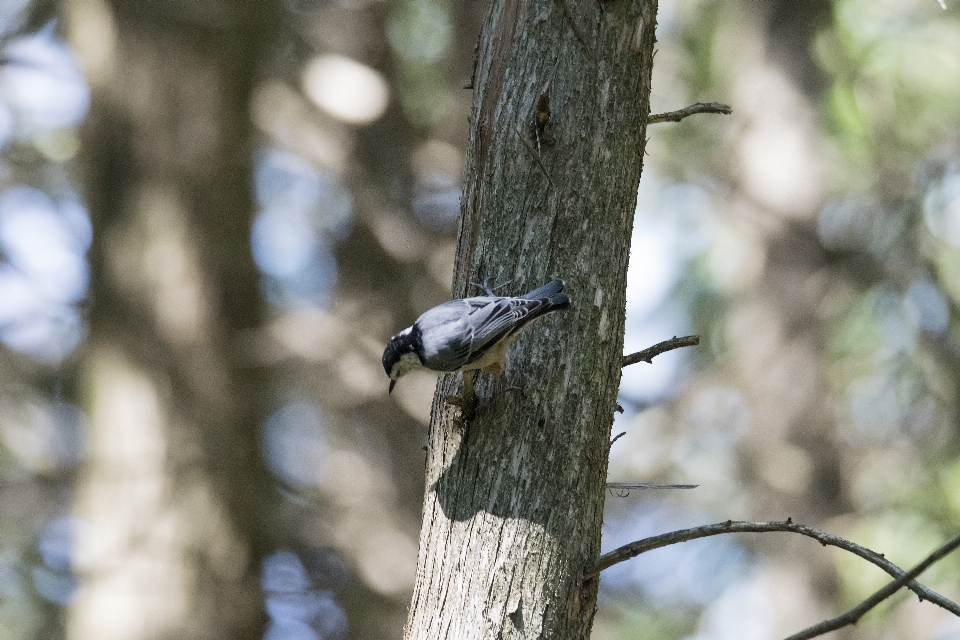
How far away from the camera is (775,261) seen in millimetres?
6781

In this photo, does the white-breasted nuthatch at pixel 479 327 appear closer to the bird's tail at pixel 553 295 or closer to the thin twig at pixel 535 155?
the bird's tail at pixel 553 295

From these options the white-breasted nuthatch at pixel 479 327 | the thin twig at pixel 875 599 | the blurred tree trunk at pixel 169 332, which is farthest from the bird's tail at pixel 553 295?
the blurred tree trunk at pixel 169 332

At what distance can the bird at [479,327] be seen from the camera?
217cm

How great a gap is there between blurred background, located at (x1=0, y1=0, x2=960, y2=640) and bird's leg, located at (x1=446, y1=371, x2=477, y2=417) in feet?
9.52

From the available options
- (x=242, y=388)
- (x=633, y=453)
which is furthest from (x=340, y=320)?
(x=633, y=453)

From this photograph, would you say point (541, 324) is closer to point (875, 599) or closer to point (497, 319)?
point (497, 319)

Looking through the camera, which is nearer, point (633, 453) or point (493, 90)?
point (493, 90)

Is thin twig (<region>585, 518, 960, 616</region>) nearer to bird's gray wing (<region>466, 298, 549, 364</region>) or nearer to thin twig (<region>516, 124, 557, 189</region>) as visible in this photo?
bird's gray wing (<region>466, 298, 549, 364</region>)

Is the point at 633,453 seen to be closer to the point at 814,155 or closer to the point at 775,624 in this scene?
the point at 775,624

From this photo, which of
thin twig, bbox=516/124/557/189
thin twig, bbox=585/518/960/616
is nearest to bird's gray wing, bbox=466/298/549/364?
thin twig, bbox=516/124/557/189

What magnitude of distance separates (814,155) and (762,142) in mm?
460

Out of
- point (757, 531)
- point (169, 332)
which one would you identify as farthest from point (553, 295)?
point (169, 332)

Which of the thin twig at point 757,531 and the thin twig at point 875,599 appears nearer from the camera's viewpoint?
the thin twig at point 875,599

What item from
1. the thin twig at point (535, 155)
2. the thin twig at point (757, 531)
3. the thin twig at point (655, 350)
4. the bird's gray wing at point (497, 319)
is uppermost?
the thin twig at point (535, 155)
